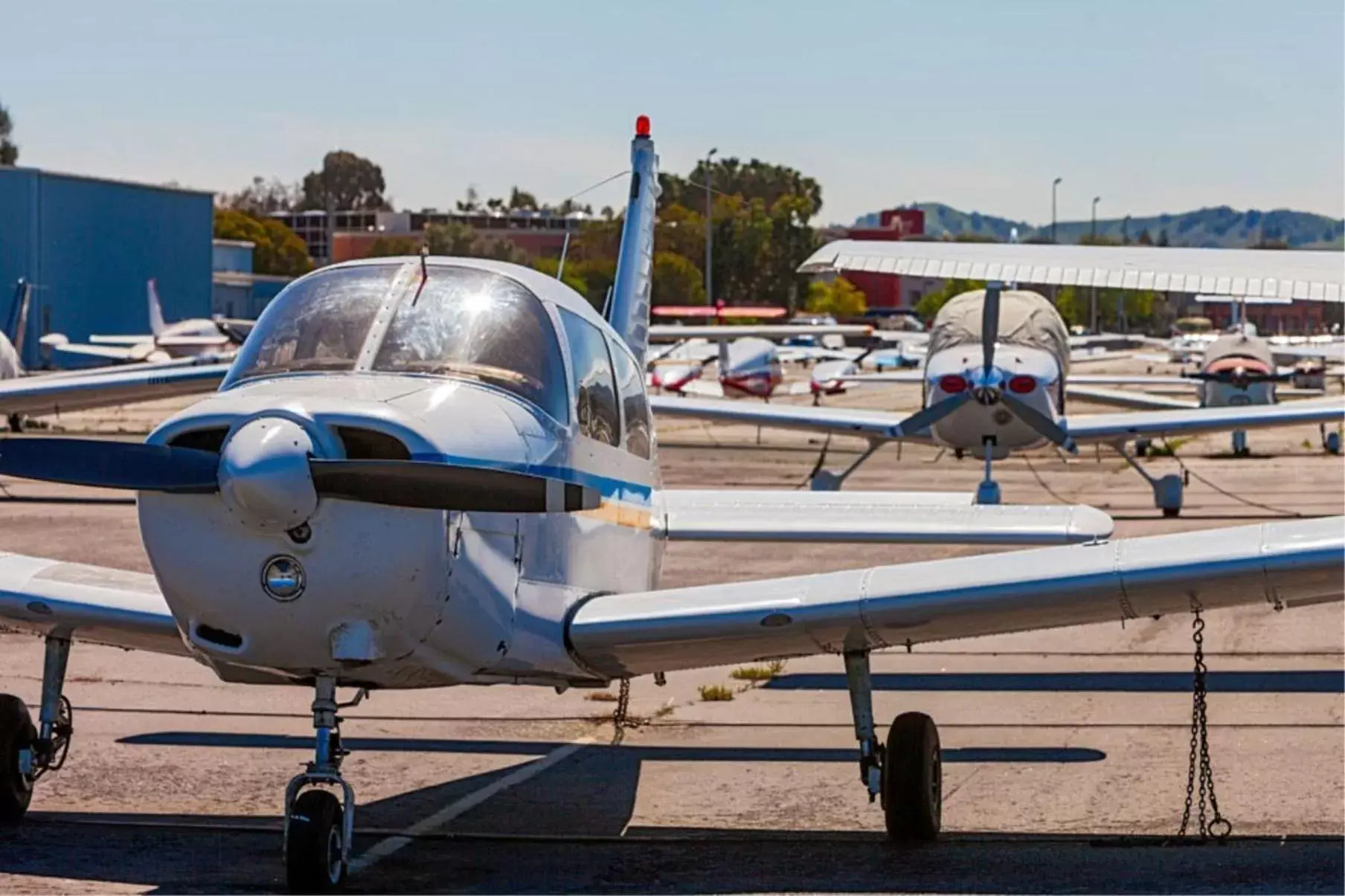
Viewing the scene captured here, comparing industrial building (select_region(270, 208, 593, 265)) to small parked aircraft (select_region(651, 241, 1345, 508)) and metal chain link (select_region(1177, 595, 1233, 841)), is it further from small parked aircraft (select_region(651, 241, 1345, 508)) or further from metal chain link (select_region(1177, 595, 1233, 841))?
metal chain link (select_region(1177, 595, 1233, 841))

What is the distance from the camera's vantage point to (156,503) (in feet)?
21.9

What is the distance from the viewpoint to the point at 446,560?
691cm

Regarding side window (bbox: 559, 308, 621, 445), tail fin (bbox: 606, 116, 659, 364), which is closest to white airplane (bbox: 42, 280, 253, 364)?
tail fin (bbox: 606, 116, 659, 364)

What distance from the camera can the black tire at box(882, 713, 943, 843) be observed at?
8.13 m

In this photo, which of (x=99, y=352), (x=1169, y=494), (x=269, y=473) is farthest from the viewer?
(x=99, y=352)

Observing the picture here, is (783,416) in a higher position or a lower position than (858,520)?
lower

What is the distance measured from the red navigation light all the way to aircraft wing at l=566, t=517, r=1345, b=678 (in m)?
17.2

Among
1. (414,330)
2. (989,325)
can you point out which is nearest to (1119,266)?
(414,330)

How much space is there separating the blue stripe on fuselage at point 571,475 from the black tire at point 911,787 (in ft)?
5.16

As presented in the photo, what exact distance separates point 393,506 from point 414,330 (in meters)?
1.14

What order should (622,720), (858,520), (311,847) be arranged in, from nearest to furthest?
(311,847)
(858,520)
(622,720)

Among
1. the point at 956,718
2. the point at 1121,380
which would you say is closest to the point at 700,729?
the point at 956,718

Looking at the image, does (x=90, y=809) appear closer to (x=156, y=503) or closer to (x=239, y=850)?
(x=239, y=850)

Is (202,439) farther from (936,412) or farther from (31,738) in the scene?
(936,412)
